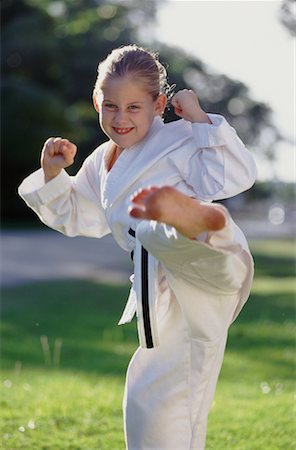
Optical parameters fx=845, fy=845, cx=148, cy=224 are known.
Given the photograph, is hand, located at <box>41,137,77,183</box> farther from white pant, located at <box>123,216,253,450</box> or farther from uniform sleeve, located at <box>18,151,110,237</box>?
white pant, located at <box>123,216,253,450</box>

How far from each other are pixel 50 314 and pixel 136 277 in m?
6.02

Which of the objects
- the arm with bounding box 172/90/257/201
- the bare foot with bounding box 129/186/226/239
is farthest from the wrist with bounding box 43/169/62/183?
the bare foot with bounding box 129/186/226/239

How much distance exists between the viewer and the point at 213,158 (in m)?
2.59

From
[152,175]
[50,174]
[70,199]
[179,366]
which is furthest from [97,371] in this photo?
[152,175]

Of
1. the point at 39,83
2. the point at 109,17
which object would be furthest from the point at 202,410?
the point at 109,17

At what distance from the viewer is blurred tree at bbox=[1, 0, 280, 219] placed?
2177cm

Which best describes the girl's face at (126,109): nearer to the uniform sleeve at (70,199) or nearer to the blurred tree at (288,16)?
the uniform sleeve at (70,199)

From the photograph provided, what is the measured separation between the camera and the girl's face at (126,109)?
2.66 metres

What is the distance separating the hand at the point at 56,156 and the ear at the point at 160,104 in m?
0.32

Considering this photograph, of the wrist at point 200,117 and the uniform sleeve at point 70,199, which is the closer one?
the wrist at point 200,117

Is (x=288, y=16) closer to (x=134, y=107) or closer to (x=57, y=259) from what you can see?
(x=134, y=107)

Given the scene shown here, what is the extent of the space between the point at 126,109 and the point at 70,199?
0.52m

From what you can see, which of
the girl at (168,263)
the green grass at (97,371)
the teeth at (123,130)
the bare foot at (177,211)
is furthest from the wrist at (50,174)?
the green grass at (97,371)

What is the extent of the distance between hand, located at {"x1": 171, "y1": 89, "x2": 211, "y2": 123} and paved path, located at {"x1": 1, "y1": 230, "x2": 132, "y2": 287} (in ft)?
26.1
